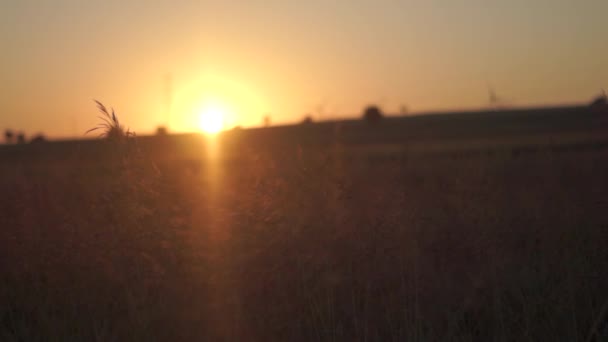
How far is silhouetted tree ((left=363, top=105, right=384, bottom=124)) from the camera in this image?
37750 mm

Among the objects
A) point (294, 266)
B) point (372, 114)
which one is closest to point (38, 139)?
point (372, 114)

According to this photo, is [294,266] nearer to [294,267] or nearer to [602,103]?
[294,267]

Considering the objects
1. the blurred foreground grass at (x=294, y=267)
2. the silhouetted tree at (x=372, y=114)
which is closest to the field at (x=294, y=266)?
the blurred foreground grass at (x=294, y=267)

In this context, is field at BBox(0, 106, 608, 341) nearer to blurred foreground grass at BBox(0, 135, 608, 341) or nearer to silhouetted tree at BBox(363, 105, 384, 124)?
blurred foreground grass at BBox(0, 135, 608, 341)

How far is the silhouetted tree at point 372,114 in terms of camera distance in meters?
37.8

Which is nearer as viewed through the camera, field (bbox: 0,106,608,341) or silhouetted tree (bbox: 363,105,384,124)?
field (bbox: 0,106,608,341)

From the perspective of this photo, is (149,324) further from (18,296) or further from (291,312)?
(18,296)

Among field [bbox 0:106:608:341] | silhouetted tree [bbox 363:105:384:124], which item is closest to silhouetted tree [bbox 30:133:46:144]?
silhouetted tree [bbox 363:105:384:124]

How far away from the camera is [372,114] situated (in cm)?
3806

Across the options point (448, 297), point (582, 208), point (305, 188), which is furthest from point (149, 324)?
point (582, 208)

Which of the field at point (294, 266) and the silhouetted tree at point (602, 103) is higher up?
the silhouetted tree at point (602, 103)

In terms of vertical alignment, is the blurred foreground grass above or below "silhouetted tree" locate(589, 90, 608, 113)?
below

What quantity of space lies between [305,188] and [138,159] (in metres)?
1.43

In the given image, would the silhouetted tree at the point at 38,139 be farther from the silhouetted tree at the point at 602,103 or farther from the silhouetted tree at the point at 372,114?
the silhouetted tree at the point at 602,103
